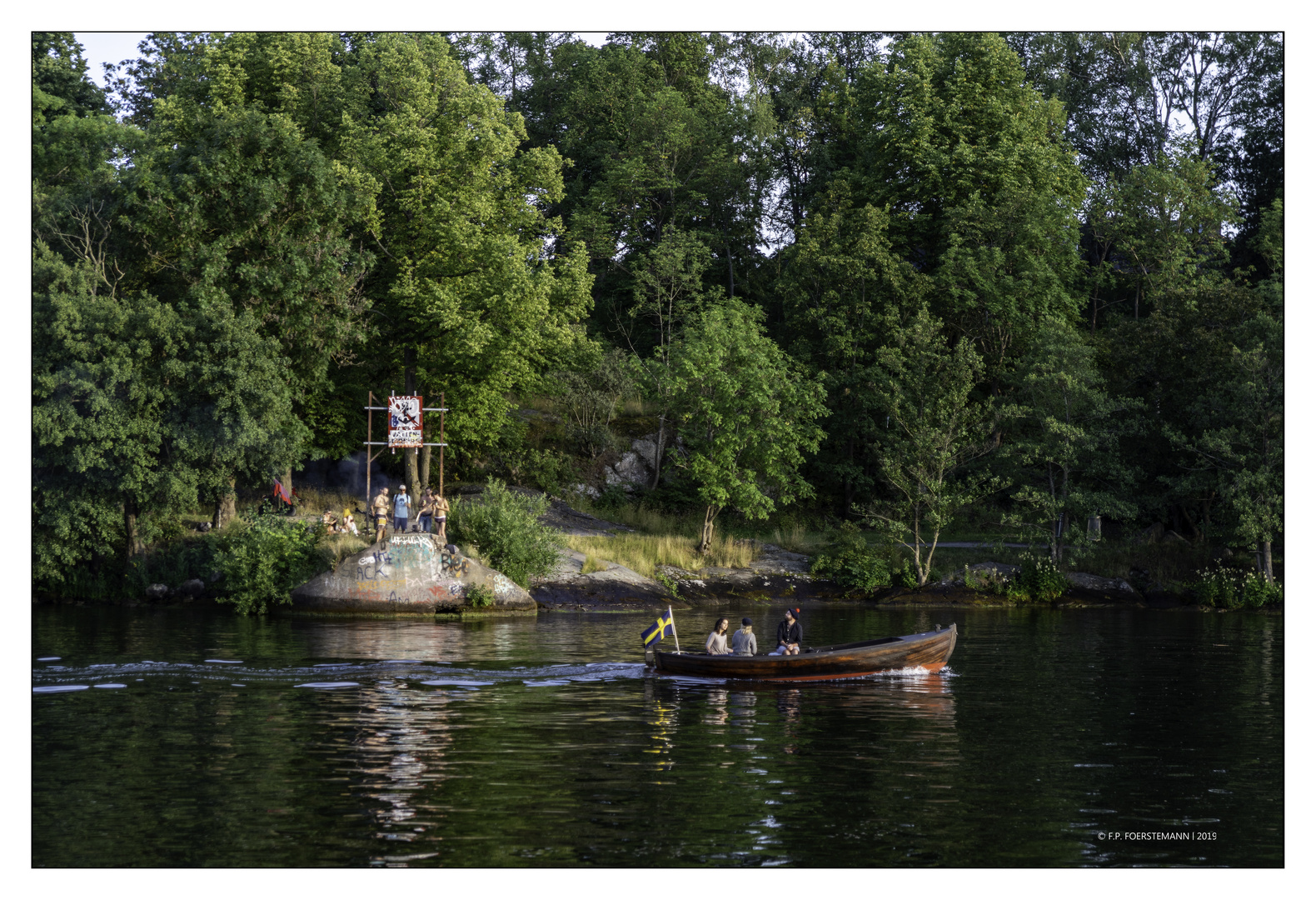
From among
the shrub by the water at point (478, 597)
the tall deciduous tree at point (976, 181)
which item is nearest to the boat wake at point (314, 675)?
the shrub by the water at point (478, 597)

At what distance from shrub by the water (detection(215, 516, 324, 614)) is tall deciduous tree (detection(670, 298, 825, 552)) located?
15723 mm

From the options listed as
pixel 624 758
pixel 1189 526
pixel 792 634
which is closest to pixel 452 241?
pixel 792 634

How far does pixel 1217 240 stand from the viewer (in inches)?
2242

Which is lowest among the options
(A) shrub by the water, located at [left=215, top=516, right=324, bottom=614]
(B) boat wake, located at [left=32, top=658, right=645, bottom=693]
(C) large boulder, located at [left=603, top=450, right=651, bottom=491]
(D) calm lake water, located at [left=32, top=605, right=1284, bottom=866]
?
(D) calm lake water, located at [left=32, top=605, right=1284, bottom=866]

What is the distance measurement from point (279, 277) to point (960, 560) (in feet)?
90.6

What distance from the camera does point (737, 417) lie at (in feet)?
163

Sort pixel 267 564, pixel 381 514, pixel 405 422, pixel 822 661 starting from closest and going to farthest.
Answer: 1. pixel 822 661
2. pixel 267 564
3. pixel 381 514
4. pixel 405 422

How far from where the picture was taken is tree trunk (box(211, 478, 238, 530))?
147 ft

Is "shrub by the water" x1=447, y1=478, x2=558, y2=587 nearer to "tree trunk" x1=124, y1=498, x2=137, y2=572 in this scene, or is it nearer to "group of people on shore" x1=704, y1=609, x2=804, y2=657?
"tree trunk" x1=124, y1=498, x2=137, y2=572

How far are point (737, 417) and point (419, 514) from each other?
554 inches

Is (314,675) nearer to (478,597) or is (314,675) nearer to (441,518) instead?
(478,597)

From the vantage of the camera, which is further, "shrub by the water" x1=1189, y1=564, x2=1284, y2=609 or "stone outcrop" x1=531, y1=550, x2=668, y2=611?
"shrub by the water" x1=1189, y1=564, x2=1284, y2=609

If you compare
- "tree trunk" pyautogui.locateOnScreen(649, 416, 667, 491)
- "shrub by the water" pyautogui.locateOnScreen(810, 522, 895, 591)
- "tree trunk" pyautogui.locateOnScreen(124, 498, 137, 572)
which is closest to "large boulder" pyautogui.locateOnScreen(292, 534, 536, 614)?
"tree trunk" pyautogui.locateOnScreen(124, 498, 137, 572)

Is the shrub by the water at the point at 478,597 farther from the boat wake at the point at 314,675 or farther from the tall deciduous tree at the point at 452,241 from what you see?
the boat wake at the point at 314,675
